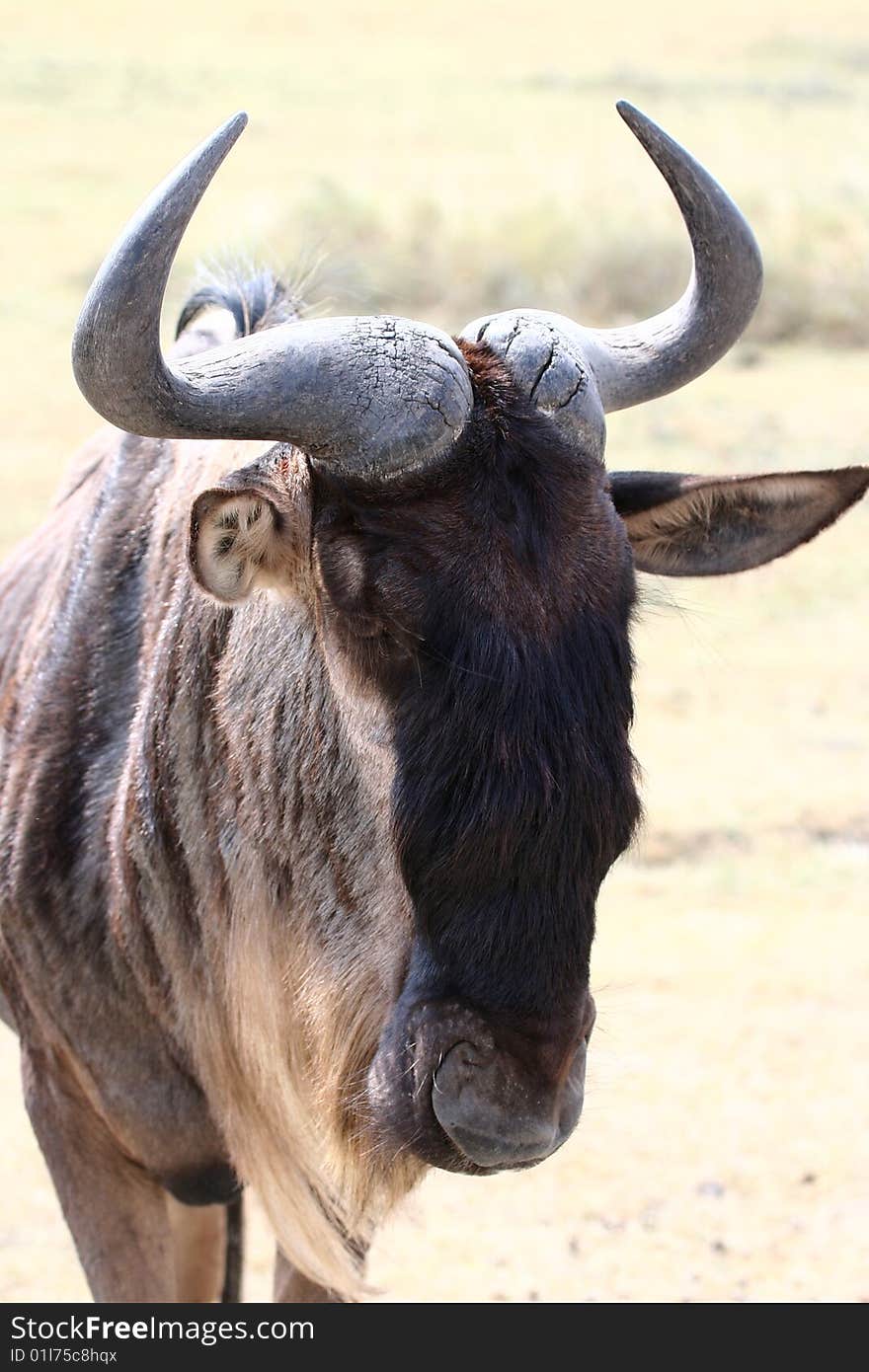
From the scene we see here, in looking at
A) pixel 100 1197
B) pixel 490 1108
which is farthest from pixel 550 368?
pixel 100 1197

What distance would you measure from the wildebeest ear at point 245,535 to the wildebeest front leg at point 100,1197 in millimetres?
1352

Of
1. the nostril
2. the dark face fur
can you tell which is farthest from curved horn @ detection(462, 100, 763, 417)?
the nostril

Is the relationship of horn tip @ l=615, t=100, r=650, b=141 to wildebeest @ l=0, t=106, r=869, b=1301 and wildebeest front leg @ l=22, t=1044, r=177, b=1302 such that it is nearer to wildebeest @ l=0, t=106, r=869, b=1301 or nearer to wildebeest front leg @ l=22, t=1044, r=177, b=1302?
wildebeest @ l=0, t=106, r=869, b=1301

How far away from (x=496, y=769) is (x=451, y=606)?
0.28 metres

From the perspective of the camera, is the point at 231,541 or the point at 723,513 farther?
the point at 723,513

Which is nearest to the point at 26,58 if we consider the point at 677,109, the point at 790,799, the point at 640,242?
the point at 677,109

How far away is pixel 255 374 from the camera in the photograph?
10.6ft

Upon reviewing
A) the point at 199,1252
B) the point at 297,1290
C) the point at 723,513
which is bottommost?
the point at 199,1252

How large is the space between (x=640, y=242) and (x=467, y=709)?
1710 centimetres

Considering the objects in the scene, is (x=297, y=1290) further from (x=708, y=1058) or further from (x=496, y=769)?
(x=708, y=1058)

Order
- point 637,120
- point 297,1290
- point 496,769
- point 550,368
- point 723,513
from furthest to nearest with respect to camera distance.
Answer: point 297,1290 < point 723,513 < point 637,120 < point 550,368 < point 496,769

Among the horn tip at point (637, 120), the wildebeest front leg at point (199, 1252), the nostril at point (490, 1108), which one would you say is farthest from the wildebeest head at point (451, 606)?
the wildebeest front leg at point (199, 1252)

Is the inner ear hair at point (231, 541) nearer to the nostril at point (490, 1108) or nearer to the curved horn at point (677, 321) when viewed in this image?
the curved horn at point (677, 321)

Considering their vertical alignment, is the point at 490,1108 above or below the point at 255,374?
below
